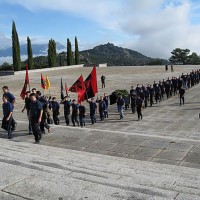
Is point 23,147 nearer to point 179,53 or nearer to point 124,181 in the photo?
point 124,181

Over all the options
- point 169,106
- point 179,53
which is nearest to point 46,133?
point 169,106

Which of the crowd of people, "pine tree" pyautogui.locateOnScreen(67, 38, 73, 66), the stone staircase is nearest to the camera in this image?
the stone staircase

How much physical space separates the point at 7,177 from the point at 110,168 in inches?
74.6

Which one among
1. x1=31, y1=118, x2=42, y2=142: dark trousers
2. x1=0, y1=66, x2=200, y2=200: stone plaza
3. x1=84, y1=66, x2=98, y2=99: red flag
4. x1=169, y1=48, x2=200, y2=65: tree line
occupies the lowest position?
x1=0, y1=66, x2=200, y2=200: stone plaza

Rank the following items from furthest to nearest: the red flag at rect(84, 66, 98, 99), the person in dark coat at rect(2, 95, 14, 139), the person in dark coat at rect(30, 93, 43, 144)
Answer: the red flag at rect(84, 66, 98, 99) < the person in dark coat at rect(2, 95, 14, 139) < the person in dark coat at rect(30, 93, 43, 144)

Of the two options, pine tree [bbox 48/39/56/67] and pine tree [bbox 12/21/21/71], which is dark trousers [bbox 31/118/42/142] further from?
pine tree [bbox 48/39/56/67]

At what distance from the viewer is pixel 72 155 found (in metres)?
7.23

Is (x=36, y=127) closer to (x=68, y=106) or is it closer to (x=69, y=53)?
(x=68, y=106)

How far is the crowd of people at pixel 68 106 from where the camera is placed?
8.96 m

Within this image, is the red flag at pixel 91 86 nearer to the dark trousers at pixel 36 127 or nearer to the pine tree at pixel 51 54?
the dark trousers at pixel 36 127

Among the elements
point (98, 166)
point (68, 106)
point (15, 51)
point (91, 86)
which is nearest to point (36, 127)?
point (98, 166)

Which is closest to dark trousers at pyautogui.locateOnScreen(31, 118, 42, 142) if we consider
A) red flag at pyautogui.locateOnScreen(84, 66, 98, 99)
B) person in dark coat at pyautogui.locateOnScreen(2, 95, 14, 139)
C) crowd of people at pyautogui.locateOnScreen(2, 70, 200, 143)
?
crowd of people at pyautogui.locateOnScreen(2, 70, 200, 143)

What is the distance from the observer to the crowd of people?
29.4 ft

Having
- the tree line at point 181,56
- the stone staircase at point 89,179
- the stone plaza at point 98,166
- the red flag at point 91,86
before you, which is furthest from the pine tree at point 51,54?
the stone staircase at point 89,179
